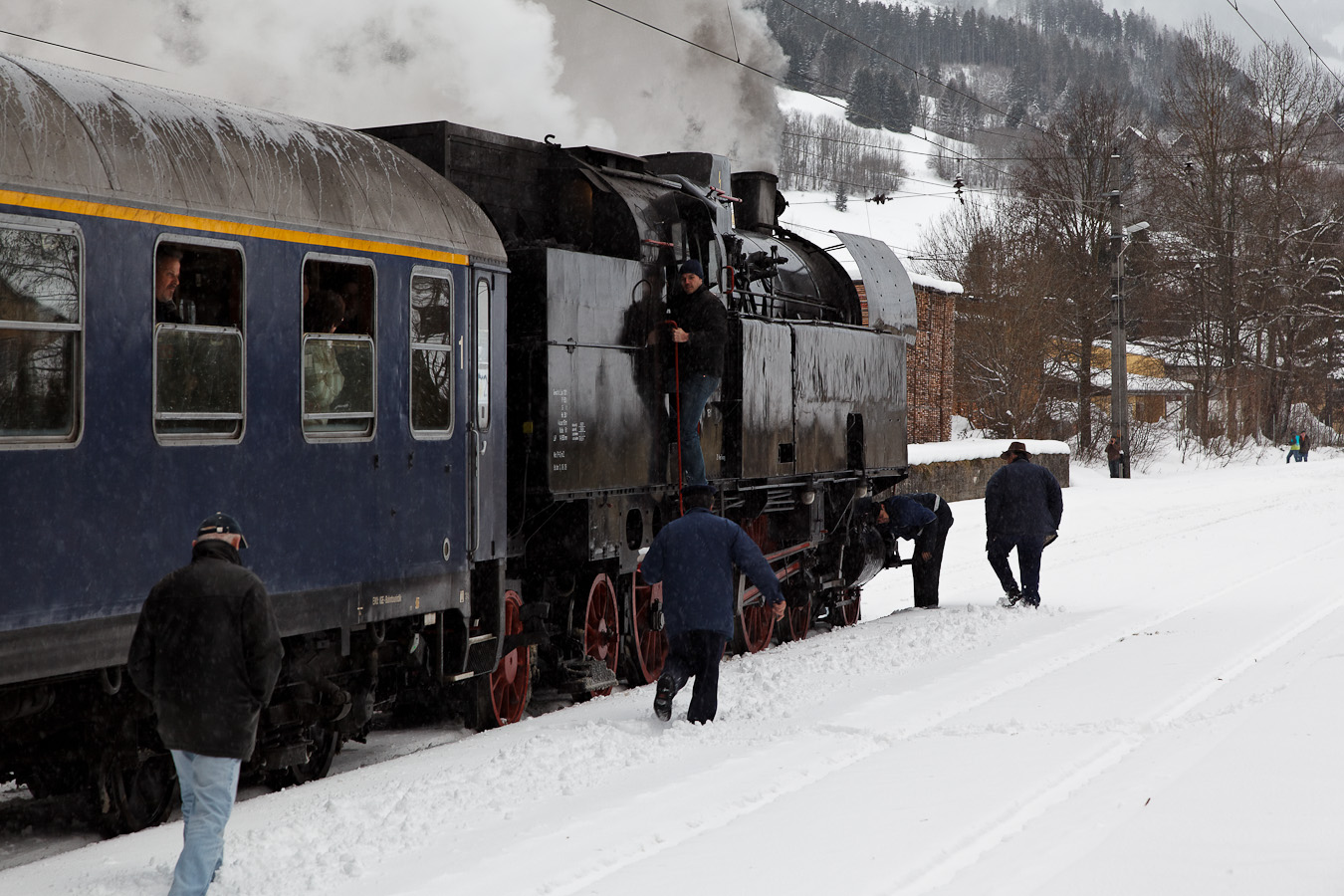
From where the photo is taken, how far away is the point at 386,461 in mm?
7770

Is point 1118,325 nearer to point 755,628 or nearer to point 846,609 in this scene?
point 846,609

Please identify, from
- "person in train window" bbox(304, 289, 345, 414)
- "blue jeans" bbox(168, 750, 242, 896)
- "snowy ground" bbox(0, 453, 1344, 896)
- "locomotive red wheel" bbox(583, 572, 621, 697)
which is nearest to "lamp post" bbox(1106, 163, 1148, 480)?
"snowy ground" bbox(0, 453, 1344, 896)

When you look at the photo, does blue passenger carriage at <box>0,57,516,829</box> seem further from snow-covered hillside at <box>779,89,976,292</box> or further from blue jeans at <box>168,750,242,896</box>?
snow-covered hillside at <box>779,89,976,292</box>

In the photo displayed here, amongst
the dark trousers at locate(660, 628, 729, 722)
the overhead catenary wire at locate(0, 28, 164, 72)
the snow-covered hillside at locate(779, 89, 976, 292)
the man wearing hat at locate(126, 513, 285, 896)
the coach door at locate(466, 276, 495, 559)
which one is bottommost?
the dark trousers at locate(660, 628, 729, 722)

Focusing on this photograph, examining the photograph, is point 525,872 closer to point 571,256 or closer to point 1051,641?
point 571,256

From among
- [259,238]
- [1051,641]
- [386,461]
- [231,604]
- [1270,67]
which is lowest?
[1051,641]

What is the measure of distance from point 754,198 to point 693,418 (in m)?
4.18

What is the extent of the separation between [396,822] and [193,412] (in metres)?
2.09

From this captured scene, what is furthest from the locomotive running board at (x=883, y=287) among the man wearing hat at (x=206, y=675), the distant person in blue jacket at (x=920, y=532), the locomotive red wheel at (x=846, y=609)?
the man wearing hat at (x=206, y=675)

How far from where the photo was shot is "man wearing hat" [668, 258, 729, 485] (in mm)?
10562

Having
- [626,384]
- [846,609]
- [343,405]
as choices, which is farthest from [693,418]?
[846,609]

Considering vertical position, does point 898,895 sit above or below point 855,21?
below

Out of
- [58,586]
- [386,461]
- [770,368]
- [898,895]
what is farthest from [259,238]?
[770,368]

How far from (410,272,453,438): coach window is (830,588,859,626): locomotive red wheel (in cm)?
747
